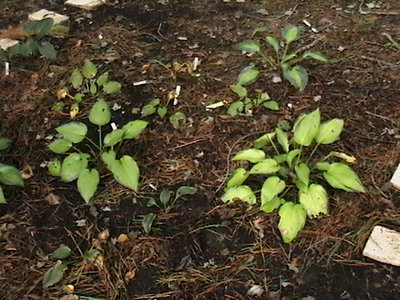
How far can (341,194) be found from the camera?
73.1 inches

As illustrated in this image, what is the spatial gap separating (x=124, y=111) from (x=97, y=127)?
160 millimetres

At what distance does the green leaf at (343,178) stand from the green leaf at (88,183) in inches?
33.4

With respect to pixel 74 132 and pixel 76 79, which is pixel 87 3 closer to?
pixel 76 79

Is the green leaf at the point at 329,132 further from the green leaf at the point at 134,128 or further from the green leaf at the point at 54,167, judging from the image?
the green leaf at the point at 54,167

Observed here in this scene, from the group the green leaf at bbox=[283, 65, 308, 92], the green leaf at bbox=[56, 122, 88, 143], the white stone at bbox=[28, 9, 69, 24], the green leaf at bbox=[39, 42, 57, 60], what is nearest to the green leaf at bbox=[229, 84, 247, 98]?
the green leaf at bbox=[283, 65, 308, 92]

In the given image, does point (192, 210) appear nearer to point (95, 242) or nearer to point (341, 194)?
point (95, 242)

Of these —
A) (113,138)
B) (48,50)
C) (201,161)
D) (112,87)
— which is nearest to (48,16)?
(48,50)

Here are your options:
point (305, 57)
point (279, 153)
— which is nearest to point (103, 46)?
point (305, 57)

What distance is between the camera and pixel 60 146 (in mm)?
2053

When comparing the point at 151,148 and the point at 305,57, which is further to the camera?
the point at 305,57

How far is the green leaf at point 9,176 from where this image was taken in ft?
6.21

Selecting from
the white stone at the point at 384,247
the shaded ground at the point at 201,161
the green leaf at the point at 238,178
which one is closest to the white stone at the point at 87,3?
the shaded ground at the point at 201,161

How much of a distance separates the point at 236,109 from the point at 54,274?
105 centimetres

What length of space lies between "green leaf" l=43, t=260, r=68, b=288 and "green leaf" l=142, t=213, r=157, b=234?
0.97 ft
